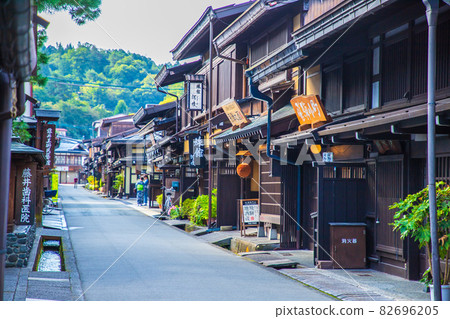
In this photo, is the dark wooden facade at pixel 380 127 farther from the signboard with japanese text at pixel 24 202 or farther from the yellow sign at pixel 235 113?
the signboard with japanese text at pixel 24 202

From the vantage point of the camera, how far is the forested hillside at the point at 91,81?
4438 centimetres

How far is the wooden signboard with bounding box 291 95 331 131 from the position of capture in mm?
13969

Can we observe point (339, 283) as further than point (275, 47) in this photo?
No

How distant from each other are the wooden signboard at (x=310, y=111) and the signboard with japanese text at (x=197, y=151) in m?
12.1

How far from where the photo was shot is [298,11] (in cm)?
1792

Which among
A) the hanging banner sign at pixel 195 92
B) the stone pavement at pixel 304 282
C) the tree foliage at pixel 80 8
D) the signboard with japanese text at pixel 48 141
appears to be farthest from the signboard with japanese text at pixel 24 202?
the hanging banner sign at pixel 195 92

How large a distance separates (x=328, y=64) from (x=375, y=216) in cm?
482

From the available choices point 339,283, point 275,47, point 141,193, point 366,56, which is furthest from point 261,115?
point 141,193

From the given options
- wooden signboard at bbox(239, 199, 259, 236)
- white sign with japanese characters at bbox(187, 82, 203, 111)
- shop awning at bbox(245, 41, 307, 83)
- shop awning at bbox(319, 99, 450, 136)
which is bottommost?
wooden signboard at bbox(239, 199, 259, 236)

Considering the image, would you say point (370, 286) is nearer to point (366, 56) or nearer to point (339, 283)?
point (339, 283)

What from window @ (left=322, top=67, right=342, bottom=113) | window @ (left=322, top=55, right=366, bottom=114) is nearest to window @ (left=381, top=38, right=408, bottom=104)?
window @ (left=322, top=55, right=366, bottom=114)

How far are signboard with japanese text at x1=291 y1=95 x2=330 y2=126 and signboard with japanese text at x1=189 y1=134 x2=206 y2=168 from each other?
12.1 metres

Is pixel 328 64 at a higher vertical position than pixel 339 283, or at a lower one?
higher

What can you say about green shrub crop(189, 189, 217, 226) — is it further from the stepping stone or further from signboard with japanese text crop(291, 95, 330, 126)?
signboard with japanese text crop(291, 95, 330, 126)
